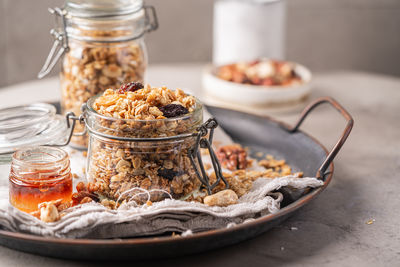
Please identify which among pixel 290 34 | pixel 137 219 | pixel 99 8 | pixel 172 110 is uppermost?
pixel 99 8

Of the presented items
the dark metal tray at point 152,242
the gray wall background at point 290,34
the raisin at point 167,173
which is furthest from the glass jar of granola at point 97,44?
the gray wall background at point 290,34

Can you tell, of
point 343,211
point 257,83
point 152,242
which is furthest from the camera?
point 257,83

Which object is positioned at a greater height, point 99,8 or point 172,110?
point 99,8

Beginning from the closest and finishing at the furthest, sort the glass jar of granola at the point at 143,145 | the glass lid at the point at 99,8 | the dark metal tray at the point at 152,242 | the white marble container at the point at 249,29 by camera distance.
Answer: the dark metal tray at the point at 152,242 < the glass jar of granola at the point at 143,145 < the glass lid at the point at 99,8 < the white marble container at the point at 249,29

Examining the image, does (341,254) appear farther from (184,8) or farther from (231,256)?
(184,8)

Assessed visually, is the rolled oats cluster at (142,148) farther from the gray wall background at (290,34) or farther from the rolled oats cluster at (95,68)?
the gray wall background at (290,34)

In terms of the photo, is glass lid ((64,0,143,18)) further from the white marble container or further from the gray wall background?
the gray wall background

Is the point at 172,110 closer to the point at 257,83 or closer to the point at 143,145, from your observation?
the point at 143,145

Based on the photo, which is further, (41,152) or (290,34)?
(290,34)

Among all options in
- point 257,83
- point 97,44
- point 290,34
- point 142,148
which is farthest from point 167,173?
point 290,34
